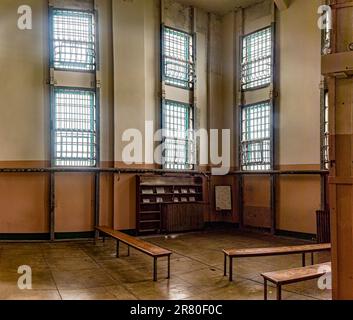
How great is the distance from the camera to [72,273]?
4.62m

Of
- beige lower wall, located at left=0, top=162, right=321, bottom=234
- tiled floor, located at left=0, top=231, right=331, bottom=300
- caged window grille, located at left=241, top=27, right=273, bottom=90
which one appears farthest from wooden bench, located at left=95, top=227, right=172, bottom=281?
caged window grille, located at left=241, top=27, right=273, bottom=90

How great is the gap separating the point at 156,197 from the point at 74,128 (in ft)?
7.51

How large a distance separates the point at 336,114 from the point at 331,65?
33cm

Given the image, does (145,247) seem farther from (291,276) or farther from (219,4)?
(219,4)

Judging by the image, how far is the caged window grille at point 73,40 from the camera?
7055 mm

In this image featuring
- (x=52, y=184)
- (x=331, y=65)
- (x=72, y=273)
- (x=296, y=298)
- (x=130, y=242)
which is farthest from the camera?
(x=52, y=184)

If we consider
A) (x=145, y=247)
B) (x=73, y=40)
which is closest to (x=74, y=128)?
(x=73, y=40)

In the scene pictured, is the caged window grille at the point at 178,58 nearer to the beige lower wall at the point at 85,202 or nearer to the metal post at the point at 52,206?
the beige lower wall at the point at 85,202

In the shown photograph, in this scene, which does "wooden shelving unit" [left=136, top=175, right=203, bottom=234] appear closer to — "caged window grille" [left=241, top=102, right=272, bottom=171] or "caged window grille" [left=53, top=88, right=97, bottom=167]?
"caged window grille" [left=53, top=88, right=97, bottom=167]

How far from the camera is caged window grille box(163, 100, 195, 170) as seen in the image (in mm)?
8031

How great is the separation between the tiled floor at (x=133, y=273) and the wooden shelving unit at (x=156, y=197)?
34.6 inches

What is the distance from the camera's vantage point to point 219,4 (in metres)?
8.43
